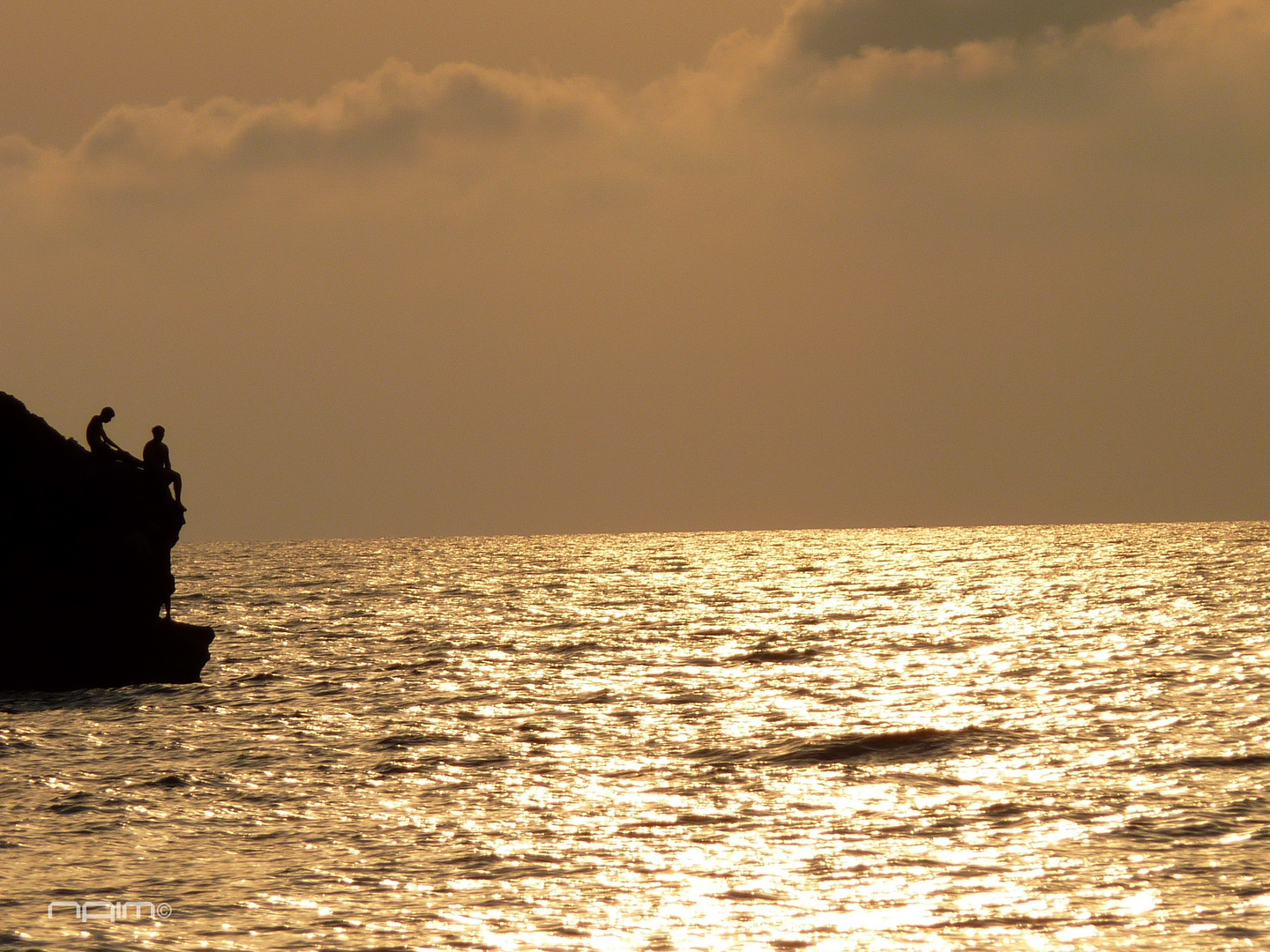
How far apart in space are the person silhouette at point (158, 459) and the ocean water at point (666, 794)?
4.39 metres

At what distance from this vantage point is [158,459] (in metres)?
27.3

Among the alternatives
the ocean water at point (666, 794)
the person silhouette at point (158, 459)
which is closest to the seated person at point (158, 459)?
the person silhouette at point (158, 459)

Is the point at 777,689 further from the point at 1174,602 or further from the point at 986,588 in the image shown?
the point at 986,588

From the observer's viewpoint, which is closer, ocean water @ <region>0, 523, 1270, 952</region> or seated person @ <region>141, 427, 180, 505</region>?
ocean water @ <region>0, 523, 1270, 952</region>

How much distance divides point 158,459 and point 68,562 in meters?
2.73

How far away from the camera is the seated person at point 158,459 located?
27234mm

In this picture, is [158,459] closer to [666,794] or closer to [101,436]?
[101,436]

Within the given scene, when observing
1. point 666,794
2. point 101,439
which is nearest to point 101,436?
point 101,439

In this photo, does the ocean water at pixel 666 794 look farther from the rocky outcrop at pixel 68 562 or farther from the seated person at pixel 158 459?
the seated person at pixel 158 459

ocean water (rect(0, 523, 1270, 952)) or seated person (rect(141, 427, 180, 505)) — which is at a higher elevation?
seated person (rect(141, 427, 180, 505))

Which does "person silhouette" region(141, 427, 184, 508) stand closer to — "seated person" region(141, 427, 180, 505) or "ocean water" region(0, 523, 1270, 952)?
"seated person" region(141, 427, 180, 505)

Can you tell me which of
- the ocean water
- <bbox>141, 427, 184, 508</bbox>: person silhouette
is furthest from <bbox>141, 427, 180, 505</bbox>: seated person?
the ocean water

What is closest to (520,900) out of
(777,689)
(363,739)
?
(363,739)

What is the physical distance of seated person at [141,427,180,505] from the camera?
2723 cm
